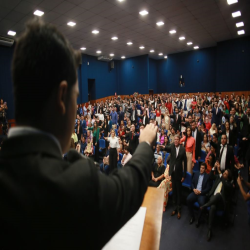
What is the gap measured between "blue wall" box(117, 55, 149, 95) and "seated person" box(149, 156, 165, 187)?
13.7 metres

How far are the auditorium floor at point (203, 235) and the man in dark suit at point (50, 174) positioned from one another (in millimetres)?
3686

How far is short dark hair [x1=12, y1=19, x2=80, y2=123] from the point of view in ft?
1.56

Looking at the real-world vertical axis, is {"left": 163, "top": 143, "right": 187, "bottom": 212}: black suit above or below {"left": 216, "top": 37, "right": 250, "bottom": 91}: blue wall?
below

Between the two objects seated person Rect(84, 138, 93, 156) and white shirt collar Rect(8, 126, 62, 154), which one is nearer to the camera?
white shirt collar Rect(8, 126, 62, 154)

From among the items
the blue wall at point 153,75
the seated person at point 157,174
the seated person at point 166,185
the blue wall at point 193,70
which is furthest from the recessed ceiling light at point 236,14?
the blue wall at point 153,75

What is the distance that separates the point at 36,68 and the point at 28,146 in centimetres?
19

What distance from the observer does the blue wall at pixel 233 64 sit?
13.5 m

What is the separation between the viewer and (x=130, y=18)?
29.1ft

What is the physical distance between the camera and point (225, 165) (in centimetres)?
484

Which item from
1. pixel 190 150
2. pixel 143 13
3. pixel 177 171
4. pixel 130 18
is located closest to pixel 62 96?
pixel 177 171

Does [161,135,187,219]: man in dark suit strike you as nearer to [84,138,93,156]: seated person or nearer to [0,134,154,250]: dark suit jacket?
[84,138,93,156]: seated person

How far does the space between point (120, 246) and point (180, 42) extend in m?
15.2

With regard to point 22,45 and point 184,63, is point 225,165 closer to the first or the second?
point 22,45

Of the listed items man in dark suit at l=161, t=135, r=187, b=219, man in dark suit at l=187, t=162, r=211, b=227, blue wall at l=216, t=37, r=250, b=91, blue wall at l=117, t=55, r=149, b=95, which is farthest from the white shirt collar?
blue wall at l=117, t=55, r=149, b=95
